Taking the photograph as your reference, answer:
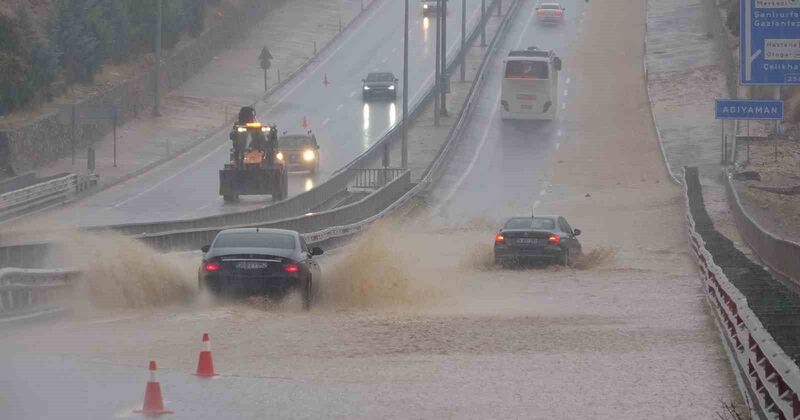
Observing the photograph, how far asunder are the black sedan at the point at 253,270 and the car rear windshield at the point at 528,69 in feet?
165

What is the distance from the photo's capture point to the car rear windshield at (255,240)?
20922 millimetres

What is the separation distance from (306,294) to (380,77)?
195 feet

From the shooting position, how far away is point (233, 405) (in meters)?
12.7

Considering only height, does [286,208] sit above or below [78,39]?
below

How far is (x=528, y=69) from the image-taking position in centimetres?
7056

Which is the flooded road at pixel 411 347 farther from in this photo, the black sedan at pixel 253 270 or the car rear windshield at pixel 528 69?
the car rear windshield at pixel 528 69

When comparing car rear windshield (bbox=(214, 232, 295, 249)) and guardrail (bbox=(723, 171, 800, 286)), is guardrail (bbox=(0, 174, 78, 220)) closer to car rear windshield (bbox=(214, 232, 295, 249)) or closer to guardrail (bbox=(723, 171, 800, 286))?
guardrail (bbox=(723, 171, 800, 286))

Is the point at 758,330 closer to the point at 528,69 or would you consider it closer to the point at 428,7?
the point at 528,69

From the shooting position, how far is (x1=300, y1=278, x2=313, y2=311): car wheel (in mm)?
20703

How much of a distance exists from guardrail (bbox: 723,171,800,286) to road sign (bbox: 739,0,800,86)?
3.03 m

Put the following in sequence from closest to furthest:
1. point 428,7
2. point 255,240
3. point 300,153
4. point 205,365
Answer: point 205,365 → point 255,240 → point 300,153 → point 428,7

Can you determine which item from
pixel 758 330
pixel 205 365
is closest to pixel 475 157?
A: pixel 205 365

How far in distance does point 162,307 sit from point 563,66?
67.4 m

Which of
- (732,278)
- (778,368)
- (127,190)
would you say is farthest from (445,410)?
(127,190)
